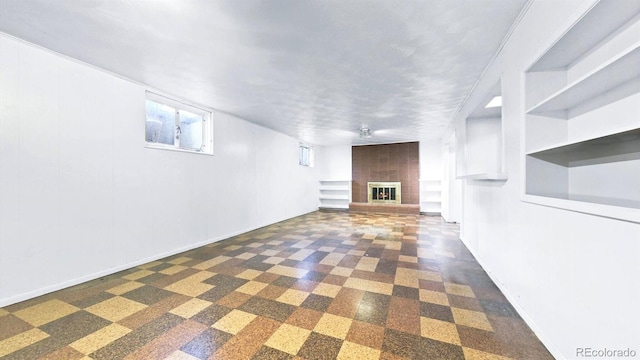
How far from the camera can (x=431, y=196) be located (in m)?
8.37

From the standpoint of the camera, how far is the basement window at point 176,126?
3.67 m

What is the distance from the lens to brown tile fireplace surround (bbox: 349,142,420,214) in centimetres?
848

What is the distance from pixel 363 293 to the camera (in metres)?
2.54

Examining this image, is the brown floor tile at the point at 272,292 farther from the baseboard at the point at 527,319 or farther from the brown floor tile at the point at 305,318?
the baseboard at the point at 527,319

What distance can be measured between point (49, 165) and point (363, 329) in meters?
3.65

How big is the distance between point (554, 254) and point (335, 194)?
319 inches

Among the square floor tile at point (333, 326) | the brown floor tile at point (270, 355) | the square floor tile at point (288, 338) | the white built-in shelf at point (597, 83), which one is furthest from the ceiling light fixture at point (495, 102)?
the brown floor tile at point (270, 355)

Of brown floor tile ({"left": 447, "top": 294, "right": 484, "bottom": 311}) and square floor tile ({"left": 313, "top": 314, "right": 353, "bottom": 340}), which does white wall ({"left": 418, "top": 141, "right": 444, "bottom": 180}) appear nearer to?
brown floor tile ({"left": 447, "top": 294, "right": 484, "bottom": 311})

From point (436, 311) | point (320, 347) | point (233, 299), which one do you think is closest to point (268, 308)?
point (233, 299)

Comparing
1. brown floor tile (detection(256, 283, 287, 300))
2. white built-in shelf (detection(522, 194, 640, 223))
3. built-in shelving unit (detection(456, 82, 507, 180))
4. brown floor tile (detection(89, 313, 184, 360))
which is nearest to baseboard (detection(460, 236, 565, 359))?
white built-in shelf (detection(522, 194, 640, 223))

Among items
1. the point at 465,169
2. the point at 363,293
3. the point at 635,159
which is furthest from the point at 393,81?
the point at 363,293

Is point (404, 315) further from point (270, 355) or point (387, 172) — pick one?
point (387, 172)

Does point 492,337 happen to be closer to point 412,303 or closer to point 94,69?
point 412,303

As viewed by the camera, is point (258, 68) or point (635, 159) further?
point (258, 68)
